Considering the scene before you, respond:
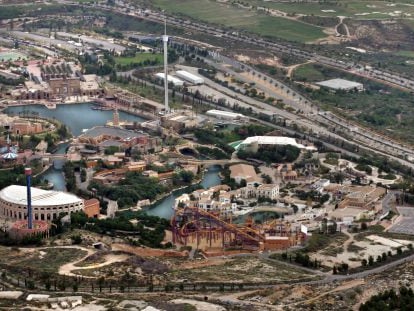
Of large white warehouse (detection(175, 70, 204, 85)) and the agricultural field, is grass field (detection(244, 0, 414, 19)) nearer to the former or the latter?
the agricultural field

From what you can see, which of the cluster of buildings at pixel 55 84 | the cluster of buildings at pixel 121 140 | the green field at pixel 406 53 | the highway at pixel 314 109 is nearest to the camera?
the cluster of buildings at pixel 121 140

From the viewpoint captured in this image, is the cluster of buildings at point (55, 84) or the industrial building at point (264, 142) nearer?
the industrial building at point (264, 142)

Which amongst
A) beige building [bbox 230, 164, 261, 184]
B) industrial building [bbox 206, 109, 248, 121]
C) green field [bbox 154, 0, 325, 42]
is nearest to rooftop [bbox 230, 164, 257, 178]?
beige building [bbox 230, 164, 261, 184]

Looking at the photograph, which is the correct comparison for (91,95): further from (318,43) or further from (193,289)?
(193,289)

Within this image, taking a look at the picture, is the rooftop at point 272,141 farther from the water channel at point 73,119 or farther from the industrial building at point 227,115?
the industrial building at point 227,115

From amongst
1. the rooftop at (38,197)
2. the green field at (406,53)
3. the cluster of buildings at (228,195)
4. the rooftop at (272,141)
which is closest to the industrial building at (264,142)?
the rooftop at (272,141)

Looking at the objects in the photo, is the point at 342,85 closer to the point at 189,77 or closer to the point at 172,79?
the point at 189,77

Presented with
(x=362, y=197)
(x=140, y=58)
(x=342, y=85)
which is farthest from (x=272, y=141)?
(x=140, y=58)
